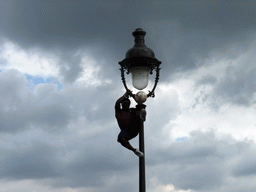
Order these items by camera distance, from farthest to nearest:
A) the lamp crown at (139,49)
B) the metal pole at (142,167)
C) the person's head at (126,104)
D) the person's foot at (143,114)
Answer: the person's head at (126,104), the lamp crown at (139,49), the person's foot at (143,114), the metal pole at (142,167)

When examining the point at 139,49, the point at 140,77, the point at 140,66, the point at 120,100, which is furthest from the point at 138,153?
the point at 139,49

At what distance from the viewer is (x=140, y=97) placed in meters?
10.0

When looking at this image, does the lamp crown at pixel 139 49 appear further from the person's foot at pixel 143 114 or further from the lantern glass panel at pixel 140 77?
the person's foot at pixel 143 114

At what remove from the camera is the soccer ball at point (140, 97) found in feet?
33.0

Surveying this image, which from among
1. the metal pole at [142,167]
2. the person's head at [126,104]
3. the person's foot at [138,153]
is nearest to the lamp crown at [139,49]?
the person's head at [126,104]

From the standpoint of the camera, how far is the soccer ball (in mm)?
10055

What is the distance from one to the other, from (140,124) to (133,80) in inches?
44.8

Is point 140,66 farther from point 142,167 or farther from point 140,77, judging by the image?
point 142,167

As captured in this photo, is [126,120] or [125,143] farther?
[126,120]

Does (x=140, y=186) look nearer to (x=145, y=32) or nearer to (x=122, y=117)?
(x=122, y=117)

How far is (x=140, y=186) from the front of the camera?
980 centimetres

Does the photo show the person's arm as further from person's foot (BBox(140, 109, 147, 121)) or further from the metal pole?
the metal pole

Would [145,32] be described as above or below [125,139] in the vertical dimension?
above

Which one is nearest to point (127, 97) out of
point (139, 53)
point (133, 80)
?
point (133, 80)
